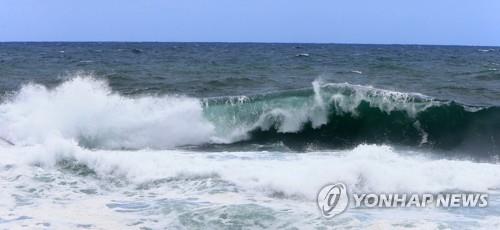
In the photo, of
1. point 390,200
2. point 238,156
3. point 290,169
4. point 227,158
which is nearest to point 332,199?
point 390,200

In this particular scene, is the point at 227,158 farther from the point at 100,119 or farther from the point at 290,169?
the point at 100,119

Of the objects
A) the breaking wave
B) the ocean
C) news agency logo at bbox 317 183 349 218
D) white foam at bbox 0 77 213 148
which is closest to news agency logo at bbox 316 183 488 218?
news agency logo at bbox 317 183 349 218

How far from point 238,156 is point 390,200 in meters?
3.35

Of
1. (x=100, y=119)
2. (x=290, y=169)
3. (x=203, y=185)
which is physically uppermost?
(x=100, y=119)

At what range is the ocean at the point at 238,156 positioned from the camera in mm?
6391

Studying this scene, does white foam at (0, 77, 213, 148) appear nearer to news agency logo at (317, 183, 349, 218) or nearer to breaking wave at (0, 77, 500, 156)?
breaking wave at (0, 77, 500, 156)

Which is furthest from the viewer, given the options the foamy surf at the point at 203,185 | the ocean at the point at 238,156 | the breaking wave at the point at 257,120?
the breaking wave at the point at 257,120

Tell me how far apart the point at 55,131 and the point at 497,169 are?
812 centimetres

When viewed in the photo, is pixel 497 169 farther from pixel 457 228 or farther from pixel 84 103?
pixel 84 103

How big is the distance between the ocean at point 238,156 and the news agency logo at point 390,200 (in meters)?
0.13

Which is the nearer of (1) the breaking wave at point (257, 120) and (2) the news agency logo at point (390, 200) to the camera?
(2) the news agency logo at point (390, 200)

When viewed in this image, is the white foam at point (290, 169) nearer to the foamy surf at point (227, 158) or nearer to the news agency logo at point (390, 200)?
the foamy surf at point (227, 158)

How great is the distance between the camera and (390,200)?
23.1 feet

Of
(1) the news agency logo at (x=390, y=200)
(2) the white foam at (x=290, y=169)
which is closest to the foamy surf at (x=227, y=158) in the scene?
(2) the white foam at (x=290, y=169)
